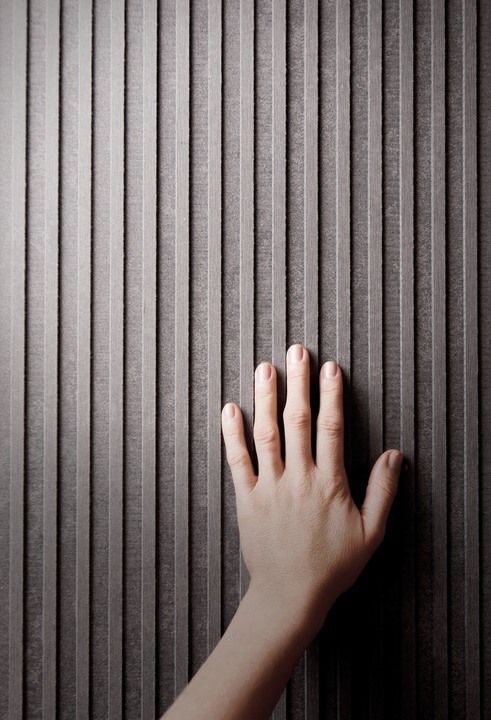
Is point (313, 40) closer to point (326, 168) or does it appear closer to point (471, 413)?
point (326, 168)

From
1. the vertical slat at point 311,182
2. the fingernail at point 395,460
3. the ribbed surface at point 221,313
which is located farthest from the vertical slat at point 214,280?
the fingernail at point 395,460

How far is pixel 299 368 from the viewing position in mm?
677

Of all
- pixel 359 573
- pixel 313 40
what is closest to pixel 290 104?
pixel 313 40

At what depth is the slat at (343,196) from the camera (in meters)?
0.69

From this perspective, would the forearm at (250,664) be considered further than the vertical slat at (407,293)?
No

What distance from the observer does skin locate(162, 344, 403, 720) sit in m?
0.56

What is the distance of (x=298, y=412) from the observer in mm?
663

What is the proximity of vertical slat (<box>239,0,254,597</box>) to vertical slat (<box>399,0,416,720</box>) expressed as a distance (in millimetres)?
196

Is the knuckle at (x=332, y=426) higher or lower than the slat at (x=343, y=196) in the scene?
lower

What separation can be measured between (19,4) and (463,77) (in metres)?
0.59

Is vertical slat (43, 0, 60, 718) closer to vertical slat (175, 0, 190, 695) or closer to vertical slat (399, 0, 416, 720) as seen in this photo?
vertical slat (175, 0, 190, 695)

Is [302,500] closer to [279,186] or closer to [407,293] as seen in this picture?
[407,293]

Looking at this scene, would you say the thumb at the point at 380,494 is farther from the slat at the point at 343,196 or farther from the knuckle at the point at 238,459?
the knuckle at the point at 238,459

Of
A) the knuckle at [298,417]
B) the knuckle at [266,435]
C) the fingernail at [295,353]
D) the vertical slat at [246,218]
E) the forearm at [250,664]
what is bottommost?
the forearm at [250,664]
